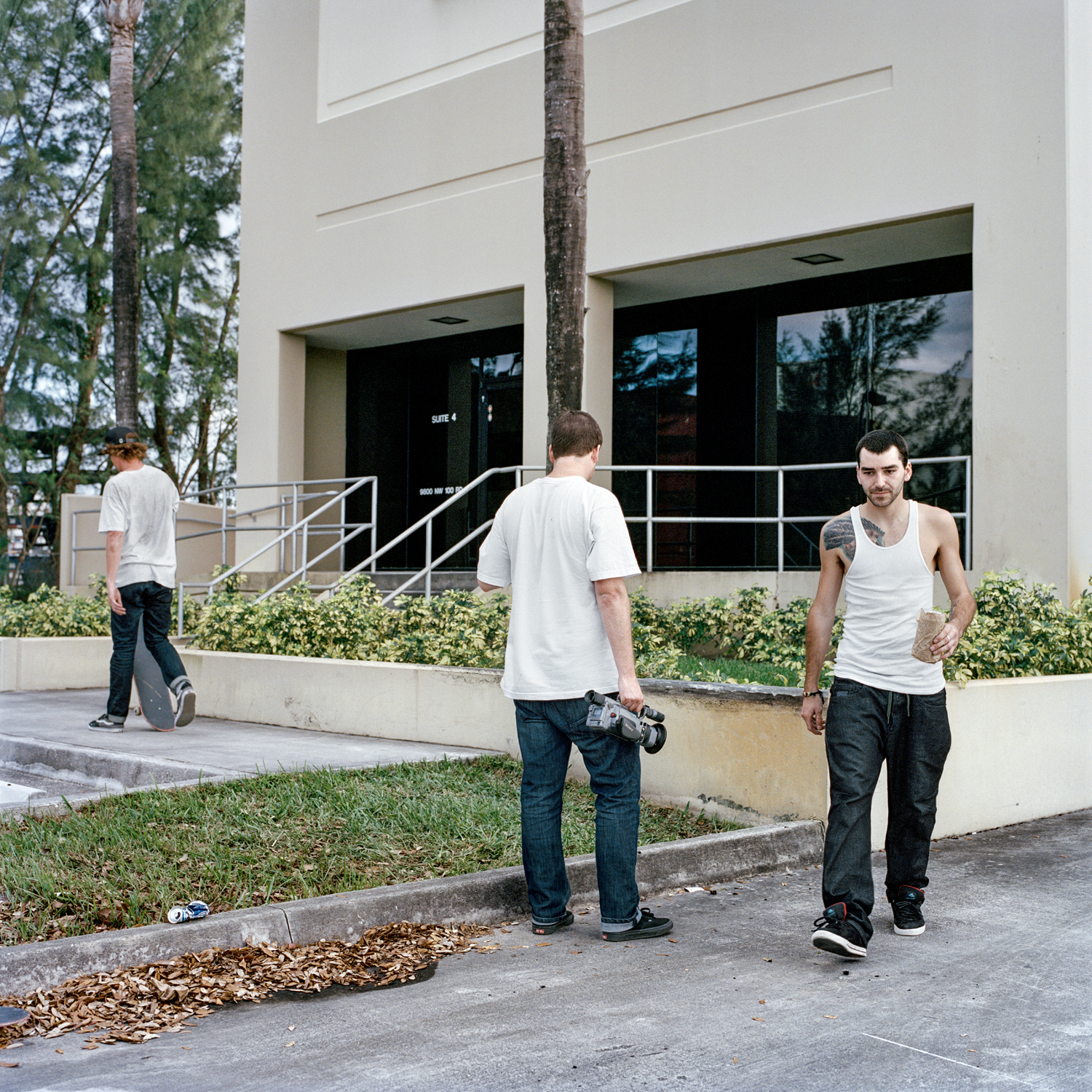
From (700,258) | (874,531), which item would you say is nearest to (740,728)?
(874,531)

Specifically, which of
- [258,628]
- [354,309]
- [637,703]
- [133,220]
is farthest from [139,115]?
[637,703]

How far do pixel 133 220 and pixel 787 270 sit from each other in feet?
30.4

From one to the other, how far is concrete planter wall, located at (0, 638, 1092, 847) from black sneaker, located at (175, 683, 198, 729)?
947mm

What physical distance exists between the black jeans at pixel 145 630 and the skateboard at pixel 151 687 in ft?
0.09

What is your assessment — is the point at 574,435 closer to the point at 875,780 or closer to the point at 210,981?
the point at 875,780

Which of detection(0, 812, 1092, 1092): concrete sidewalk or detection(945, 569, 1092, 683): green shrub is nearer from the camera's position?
detection(0, 812, 1092, 1092): concrete sidewalk

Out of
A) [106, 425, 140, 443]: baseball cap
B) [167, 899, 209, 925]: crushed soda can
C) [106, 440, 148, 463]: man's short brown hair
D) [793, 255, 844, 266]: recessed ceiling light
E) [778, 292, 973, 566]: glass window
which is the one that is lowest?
[167, 899, 209, 925]: crushed soda can

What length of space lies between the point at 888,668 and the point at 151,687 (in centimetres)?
560

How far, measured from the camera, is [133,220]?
56.6ft

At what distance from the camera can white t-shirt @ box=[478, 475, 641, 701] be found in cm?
453

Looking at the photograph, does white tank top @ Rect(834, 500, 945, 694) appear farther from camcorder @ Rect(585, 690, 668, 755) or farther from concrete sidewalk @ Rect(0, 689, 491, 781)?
concrete sidewalk @ Rect(0, 689, 491, 781)

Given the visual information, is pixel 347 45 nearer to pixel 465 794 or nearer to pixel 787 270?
pixel 787 270

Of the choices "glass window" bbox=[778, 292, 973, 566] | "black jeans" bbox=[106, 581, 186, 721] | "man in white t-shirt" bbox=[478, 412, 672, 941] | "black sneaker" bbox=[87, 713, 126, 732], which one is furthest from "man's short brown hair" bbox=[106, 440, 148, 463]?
"glass window" bbox=[778, 292, 973, 566]

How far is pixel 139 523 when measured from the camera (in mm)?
8383
